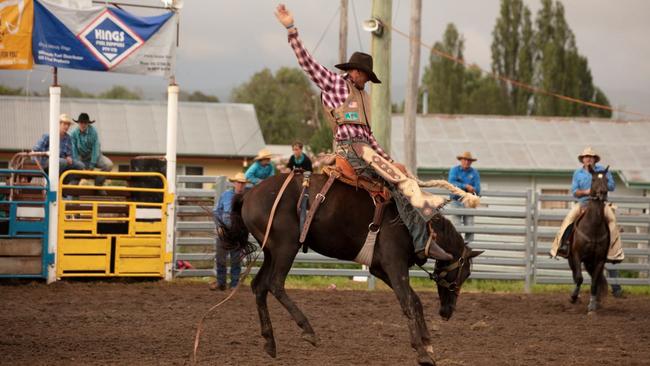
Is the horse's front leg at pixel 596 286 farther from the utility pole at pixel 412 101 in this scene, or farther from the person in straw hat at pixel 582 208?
the utility pole at pixel 412 101

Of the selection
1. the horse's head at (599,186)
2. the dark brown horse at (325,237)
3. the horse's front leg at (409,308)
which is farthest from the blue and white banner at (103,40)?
the horse's front leg at (409,308)

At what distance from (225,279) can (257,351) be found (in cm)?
505

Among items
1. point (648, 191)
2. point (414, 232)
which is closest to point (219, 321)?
point (414, 232)

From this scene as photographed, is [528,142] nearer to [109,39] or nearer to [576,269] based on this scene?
[576,269]

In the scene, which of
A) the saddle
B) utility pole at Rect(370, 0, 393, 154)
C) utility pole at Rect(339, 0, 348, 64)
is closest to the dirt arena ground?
the saddle

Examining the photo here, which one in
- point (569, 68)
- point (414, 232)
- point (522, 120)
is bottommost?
point (414, 232)

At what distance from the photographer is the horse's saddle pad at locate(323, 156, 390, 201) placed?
797cm

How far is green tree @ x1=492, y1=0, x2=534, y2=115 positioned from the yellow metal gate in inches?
2092

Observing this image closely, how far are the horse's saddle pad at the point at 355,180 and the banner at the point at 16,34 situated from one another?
6.52 metres

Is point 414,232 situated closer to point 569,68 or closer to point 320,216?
point 320,216

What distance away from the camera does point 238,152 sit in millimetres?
42375

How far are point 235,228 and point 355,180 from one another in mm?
1270

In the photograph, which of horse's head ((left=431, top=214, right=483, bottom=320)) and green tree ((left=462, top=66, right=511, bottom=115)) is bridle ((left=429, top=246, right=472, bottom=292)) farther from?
green tree ((left=462, top=66, right=511, bottom=115))

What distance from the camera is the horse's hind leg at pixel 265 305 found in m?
7.91
